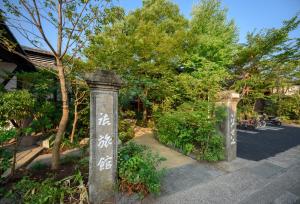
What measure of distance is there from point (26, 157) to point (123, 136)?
11.0 ft

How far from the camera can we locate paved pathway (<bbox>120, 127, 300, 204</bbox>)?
3.17 meters

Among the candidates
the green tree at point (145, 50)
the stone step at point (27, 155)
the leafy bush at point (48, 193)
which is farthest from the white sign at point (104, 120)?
the stone step at point (27, 155)

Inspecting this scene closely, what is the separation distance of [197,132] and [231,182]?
177cm

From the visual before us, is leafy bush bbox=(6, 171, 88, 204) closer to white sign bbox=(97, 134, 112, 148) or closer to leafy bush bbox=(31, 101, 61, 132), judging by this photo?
white sign bbox=(97, 134, 112, 148)

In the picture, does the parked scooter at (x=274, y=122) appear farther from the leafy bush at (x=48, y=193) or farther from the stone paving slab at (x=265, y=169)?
the leafy bush at (x=48, y=193)

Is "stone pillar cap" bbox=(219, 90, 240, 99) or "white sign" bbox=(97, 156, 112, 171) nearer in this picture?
"white sign" bbox=(97, 156, 112, 171)

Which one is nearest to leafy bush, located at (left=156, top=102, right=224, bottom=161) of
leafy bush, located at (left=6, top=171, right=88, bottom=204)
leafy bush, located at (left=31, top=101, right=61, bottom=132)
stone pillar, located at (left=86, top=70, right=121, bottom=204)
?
stone pillar, located at (left=86, top=70, right=121, bottom=204)

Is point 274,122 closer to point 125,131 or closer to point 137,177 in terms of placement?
point 125,131

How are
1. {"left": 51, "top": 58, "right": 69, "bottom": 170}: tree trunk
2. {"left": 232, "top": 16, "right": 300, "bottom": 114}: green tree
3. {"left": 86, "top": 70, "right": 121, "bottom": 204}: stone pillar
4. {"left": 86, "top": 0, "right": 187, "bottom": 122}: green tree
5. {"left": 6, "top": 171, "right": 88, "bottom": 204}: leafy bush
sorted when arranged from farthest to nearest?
{"left": 232, "top": 16, "right": 300, "bottom": 114}: green tree
{"left": 86, "top": 0, "right": 187, "bottom": 122}: green tree
{"left": 51, "top": 58, "right": 69, "bottom": 170}: tree trunk
{"left": 86, "top": 70, "right": 121, "bottom": 204}: stone pillar
{"left": 6, "top": 171, "right": 88, "bottom": 204}: leafy bush

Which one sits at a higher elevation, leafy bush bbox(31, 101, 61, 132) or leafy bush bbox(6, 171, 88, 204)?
leafy bush bbox(31, 101, 61, 132)

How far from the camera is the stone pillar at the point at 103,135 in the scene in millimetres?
2711

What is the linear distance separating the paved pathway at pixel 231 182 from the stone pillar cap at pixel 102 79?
209 cm

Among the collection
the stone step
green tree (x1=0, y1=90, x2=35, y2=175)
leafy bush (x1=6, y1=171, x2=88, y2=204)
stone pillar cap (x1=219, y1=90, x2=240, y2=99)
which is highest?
stone pillar cap (x1=219, y1=90, x2=240, y2=99)

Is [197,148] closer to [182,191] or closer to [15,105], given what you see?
[182,191]
